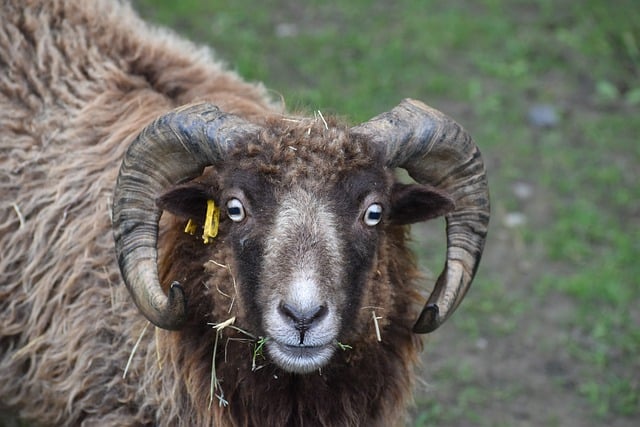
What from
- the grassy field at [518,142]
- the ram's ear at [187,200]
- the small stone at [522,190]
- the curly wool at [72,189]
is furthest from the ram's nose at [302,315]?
the small stone at [522,190]

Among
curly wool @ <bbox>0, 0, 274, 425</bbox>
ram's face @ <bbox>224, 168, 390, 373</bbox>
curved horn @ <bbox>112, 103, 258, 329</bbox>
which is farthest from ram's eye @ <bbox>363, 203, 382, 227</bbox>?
curly wool @ <bbox>0, 0, 274, 425</bbox>

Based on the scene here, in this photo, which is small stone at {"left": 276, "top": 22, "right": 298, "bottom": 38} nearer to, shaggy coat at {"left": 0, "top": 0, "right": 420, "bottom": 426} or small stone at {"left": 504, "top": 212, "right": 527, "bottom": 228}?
small stone at {"left": 504, "top": 212, "right": 527, "bottom": 228}

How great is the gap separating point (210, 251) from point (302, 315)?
887 mm

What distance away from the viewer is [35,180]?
6.68 metres

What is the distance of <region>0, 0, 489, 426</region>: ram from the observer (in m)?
5.29

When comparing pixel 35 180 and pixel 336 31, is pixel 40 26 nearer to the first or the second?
pixel 35 180

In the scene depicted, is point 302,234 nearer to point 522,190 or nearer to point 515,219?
point 515,219

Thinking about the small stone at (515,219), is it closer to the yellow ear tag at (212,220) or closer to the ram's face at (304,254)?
the ram's face at (304,254)

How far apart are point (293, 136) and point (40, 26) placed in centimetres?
265

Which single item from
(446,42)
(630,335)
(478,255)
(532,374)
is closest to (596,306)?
(630,335)

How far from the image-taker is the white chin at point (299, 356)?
512cm

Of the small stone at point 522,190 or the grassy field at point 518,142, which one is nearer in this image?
the grassy field at point 518,142

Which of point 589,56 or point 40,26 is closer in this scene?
point 40,26

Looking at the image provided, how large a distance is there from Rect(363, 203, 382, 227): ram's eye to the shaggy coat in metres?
0.19
